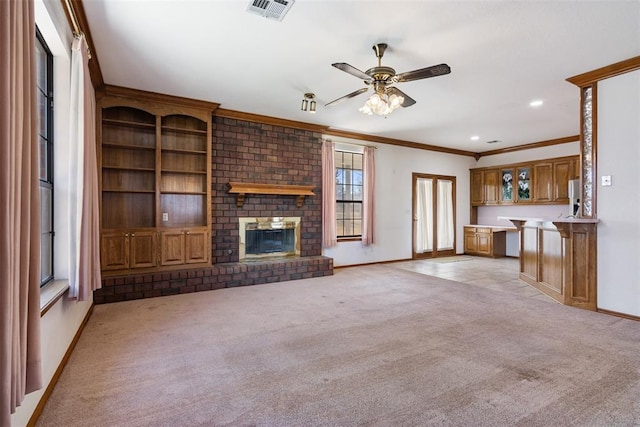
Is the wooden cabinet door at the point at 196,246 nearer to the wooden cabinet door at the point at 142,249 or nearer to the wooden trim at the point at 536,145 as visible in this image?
the wooden cabinet door at the point at 142,249

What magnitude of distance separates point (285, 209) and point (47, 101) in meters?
3.77

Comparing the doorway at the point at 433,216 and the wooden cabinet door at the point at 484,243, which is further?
the wooden cabinet door at the point at 484,243

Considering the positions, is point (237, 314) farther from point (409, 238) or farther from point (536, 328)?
point (409, 238)

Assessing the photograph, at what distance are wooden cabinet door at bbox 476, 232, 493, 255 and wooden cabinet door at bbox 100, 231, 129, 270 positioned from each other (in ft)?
25.6

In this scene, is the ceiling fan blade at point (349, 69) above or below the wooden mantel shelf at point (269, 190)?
above

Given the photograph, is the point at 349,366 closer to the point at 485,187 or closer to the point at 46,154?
the point at 46,154

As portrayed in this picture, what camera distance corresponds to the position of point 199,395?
2098mm

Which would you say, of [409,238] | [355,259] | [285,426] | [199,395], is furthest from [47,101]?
[409,238]

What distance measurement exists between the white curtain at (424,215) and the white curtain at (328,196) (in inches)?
101

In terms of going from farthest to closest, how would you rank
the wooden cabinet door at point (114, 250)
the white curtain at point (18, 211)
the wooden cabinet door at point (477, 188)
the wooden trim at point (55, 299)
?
the wooden cabinet door at point (477, 188)
the wooden cabinet door at point (114, 250)
the wooden trim at point (55, 299)
the white curtain at point (18, 211)

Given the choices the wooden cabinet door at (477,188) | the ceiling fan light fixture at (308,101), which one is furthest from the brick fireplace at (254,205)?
the wooden cabinet door at (477,188)

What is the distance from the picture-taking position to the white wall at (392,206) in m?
6.99

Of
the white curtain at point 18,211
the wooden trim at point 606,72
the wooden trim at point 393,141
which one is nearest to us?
the white curtain at point 18,211

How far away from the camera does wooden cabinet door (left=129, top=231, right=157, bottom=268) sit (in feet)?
15.0
